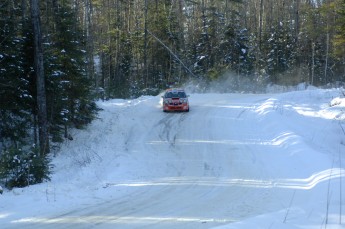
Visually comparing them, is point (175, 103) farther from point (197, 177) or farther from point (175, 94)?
point (197, 177)

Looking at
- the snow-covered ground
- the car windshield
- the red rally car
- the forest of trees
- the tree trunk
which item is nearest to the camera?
the snow-covered ground

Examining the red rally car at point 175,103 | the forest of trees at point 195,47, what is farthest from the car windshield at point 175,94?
the forest of trees at point 195,47

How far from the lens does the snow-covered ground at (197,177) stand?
793cm

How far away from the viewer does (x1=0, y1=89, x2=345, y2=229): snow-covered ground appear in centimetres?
793

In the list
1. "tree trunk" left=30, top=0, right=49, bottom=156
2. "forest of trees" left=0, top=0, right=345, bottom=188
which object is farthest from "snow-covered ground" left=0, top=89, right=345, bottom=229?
"forest of trees" left=0, top=0, right=345, bottom=188

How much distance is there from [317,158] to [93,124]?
547 inches

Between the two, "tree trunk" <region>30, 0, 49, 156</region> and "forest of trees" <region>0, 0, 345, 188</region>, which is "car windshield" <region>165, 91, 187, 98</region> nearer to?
"forest of trees" <region>0, 0, 345, 188</region>

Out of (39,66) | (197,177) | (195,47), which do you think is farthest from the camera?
(195,47)

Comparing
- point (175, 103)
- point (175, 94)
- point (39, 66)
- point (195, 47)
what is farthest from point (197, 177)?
point (195, 47)

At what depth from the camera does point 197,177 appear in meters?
11.7

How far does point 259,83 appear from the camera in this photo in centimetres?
4897

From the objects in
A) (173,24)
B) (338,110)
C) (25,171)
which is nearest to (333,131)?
(338,110)

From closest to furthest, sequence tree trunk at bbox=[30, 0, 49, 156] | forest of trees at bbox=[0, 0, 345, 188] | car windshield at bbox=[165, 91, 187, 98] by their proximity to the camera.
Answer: tree trunk at bbox=[30, 0, 49, 156] < car windshield at bbox=[165, 91, 187, 98] < forest of trees at bbox=[0, 0, 345, 188]

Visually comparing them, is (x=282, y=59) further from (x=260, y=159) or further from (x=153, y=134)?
(x=260, y=159)
